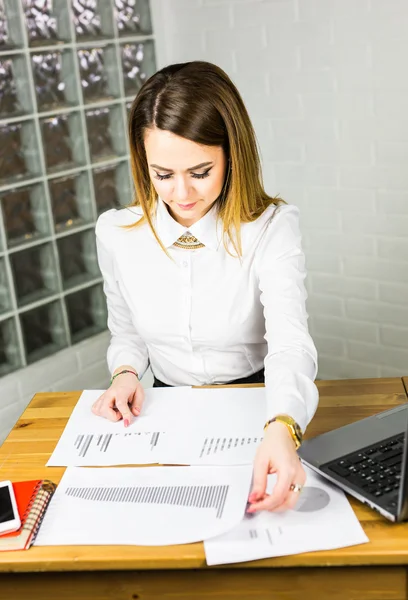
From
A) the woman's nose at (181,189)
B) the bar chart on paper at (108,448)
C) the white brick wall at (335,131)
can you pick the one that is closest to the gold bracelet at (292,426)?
the bar chart on paper at (108,448)

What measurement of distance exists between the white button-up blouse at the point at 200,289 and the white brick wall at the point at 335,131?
4.52ft

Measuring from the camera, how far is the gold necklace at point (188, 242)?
185cm

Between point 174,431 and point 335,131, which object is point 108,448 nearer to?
point 174,431

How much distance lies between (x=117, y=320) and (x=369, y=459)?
885mm

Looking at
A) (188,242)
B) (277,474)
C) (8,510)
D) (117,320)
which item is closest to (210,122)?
(188,242)

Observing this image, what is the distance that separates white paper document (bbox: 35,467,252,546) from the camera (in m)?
1.22

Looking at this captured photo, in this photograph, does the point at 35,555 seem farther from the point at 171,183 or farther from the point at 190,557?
the point at 171,183

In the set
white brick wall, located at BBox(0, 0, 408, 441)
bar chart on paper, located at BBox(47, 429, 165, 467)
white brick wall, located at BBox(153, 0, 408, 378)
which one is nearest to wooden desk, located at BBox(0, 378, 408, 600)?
bar chart on paper, located at BBox(47, 429, 165, 467)

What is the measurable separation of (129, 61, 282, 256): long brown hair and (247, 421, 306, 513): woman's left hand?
623 mm

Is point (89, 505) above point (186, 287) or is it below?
below

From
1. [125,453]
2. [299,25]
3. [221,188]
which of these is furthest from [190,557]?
[299,25]

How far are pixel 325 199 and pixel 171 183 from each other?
1.75 m

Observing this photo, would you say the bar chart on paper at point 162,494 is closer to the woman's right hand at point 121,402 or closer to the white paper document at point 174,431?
the white paper document at point 174,431

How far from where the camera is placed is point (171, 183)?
5.46 feet
